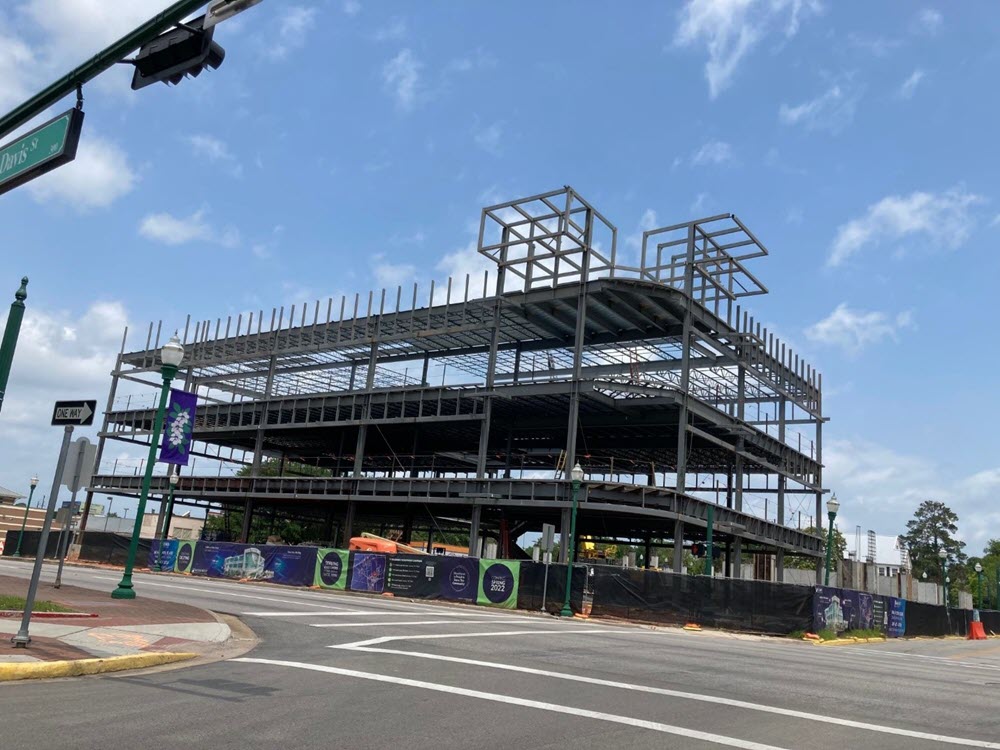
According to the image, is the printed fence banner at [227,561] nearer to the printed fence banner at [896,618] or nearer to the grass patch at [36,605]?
the grass patch at [36,605]

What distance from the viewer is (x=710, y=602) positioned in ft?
91.5

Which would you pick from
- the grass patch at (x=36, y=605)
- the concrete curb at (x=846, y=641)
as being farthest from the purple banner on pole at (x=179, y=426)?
the concrete curb at (x=846, y=641)

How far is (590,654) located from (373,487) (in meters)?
35.1

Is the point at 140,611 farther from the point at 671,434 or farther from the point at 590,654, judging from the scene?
the point at 671,434

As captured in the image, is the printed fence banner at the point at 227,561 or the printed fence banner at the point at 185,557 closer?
the printed fence banner at the point at 227,561

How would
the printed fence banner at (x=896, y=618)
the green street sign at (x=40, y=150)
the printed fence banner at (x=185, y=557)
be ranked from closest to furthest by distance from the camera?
the green street sign at (x=40, y=150), the printed fence banner at (x=896, y=618), the printed fence banner at (x=185, y=557)

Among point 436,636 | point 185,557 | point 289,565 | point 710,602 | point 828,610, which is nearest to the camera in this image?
point 436,636

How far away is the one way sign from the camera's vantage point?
1016 cm

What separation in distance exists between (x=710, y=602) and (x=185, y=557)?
24.4 m

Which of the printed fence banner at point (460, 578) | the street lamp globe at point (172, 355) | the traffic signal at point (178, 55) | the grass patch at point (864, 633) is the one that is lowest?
the grass patch at point (864, 633)

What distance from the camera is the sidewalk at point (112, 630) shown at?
9930 millimetres

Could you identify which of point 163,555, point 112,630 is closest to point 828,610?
point 112,630

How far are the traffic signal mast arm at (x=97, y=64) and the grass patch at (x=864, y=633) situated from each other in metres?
28.9

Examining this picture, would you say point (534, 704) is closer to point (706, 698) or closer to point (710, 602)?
point (706, 698)
